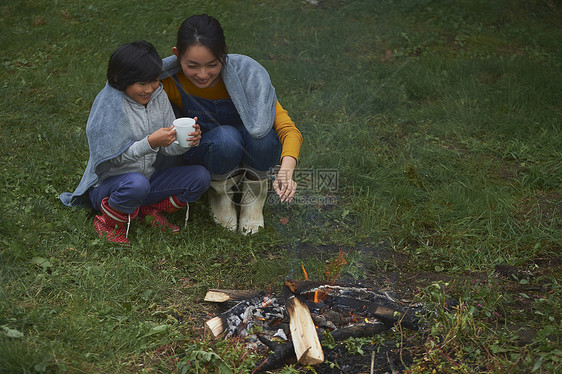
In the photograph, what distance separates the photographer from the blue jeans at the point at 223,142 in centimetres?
339

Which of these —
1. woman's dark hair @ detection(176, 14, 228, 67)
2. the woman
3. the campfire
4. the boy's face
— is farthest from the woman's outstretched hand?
the boy's face

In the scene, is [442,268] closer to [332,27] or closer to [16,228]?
[16,228]

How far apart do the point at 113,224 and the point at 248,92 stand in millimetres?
1177

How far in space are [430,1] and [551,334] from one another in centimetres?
530

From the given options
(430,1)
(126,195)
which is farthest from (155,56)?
(430,1)

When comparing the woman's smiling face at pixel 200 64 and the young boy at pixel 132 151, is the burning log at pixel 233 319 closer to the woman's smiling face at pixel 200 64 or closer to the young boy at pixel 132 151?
the young boy at pixel 132 151

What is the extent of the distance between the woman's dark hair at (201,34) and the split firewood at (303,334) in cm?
147

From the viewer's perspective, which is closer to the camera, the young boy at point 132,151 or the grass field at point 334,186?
the grass field at point 334,186

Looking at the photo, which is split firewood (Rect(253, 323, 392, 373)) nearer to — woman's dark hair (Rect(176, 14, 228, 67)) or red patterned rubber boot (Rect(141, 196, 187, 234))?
red patterned rubber boot (Rect(141, 196, 187, 234))

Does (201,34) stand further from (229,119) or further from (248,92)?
(229,119)

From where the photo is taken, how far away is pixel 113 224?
336 centimetres

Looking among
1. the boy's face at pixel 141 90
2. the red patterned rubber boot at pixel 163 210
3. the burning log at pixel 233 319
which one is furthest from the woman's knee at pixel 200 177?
the burning log at pixel 233 319

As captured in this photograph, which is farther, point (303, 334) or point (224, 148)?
point (224, 148)

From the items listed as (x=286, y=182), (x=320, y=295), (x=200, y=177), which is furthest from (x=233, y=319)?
(x=200, y=177)
